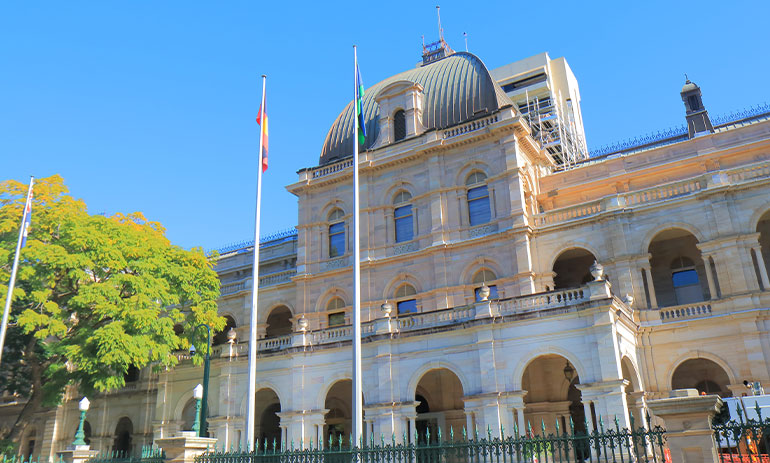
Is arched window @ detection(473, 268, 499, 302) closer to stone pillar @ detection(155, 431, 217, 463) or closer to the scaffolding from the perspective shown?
the scaffolding

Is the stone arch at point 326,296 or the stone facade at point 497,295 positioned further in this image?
the stone arch at point 326,296

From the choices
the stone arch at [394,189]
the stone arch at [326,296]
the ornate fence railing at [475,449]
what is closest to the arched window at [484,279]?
the stone arch at [394,189]

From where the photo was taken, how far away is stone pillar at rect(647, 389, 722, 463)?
9.00 m

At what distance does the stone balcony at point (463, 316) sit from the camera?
22.2 metres

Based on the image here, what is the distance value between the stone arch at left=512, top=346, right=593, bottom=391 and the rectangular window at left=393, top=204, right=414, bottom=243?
12.0 meters

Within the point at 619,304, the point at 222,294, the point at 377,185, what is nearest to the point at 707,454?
the point at 619,304

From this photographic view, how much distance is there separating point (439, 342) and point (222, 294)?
1817cm

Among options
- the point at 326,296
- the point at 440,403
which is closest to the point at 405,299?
the point at 326,296

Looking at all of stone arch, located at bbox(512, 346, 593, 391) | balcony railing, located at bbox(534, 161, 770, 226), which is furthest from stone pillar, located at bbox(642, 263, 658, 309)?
stone arch, located at bbox(512, 346, 593, 391)

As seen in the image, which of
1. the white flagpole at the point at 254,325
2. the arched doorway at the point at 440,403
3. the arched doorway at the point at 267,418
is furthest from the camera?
the arched doorway at the point at 267,418

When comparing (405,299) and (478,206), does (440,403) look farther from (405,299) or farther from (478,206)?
(478,206)

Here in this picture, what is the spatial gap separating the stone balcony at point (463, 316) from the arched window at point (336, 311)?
5436 mm

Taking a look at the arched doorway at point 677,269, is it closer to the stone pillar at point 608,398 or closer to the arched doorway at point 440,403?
the stone pillar at point 608,398

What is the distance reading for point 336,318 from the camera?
3397cm
